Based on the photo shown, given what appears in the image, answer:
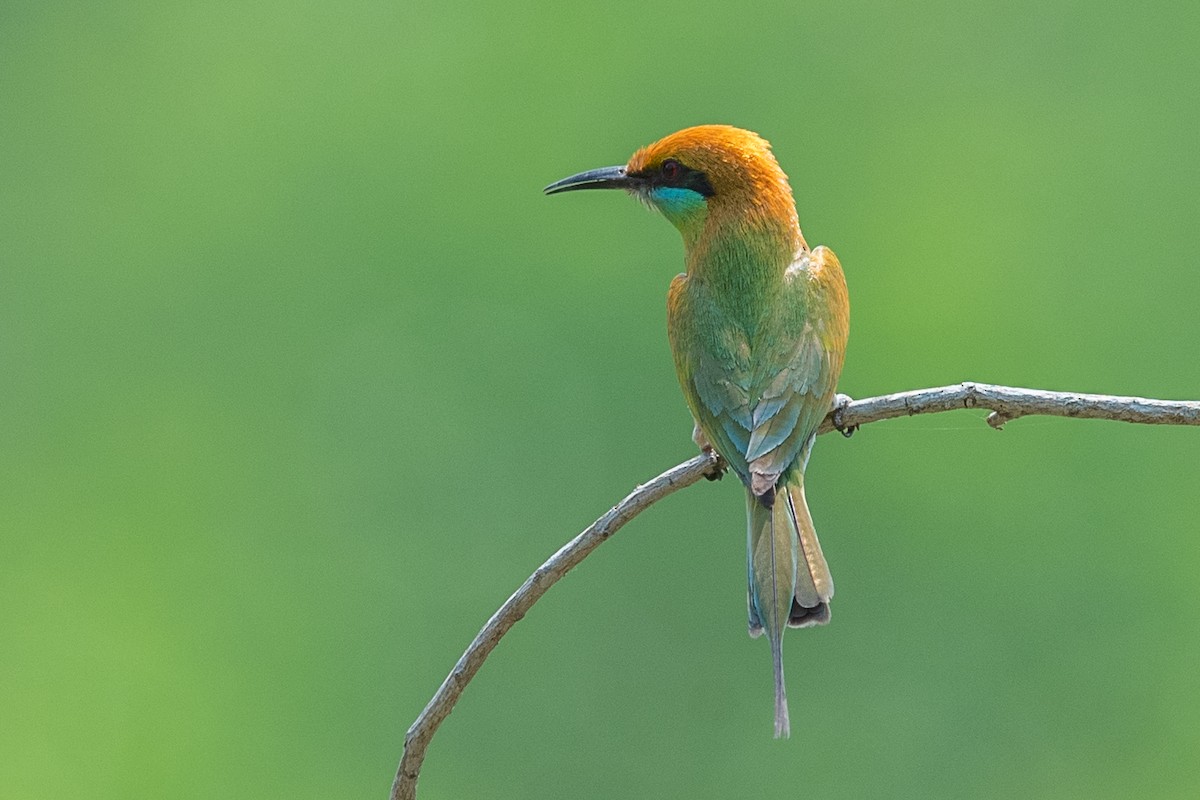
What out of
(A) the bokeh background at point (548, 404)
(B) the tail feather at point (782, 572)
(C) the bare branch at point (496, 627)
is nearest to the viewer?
(C) the bare branch at point (496, 627)

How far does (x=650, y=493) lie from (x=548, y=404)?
3.65 m

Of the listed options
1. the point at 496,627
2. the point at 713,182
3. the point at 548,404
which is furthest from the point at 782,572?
the point at 548,404

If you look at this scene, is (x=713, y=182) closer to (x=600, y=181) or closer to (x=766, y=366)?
(x=600, y=181)

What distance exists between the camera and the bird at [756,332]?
2191mm

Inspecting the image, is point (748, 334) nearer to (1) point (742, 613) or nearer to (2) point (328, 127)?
Answer: (1) point (742, 613)

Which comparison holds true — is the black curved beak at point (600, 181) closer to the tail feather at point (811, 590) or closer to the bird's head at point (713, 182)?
the bird's head at point (713, 182)

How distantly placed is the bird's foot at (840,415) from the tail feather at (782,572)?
0.14 meters

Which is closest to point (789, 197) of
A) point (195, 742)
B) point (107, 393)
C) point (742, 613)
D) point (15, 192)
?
point (742, 613)

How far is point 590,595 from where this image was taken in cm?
524

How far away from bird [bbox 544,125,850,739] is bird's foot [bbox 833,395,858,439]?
2 cm

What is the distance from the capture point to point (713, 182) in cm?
256

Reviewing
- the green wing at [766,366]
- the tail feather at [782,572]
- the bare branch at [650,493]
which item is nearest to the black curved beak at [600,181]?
the green wing at [766,366]

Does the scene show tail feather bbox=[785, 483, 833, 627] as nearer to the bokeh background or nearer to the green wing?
the green wing

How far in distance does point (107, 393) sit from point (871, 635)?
10.2 feet
